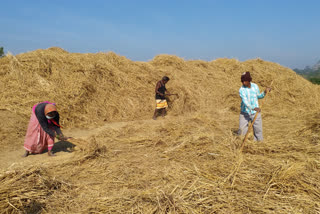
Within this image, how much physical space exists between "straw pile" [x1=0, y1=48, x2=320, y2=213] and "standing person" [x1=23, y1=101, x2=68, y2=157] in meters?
0.55

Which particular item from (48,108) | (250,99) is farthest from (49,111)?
(250,99)

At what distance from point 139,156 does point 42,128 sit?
1.73m

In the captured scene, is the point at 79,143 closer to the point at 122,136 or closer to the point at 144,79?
the point at 122,136

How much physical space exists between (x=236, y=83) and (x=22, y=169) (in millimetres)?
8912

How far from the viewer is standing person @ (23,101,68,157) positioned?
3.60 metres

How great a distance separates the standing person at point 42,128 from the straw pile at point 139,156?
55 centimetres

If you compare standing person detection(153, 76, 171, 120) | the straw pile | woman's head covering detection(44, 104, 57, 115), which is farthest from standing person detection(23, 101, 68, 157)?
standing person detection(153, 76, 171, 120)

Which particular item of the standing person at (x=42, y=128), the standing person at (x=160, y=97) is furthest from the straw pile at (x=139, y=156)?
the standing person at (x=42, y=128)

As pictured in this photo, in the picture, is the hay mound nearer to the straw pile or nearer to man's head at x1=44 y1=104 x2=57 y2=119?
the straw pile

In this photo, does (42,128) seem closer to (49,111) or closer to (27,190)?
(49,111)

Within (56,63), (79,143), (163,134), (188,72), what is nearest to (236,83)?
(188,72)

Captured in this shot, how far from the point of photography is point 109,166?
3188 millimetres

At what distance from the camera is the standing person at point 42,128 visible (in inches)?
142

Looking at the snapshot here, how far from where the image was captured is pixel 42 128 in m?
3.74
